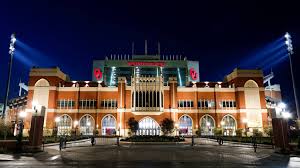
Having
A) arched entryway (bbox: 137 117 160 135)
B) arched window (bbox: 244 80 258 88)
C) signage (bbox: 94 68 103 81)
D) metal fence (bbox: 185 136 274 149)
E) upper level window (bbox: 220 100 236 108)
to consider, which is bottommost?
metal fence (bbox: 185 136 274 149)

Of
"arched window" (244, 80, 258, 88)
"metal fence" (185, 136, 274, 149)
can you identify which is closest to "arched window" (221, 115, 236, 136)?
"arched window" (244, 80, 258, 88)

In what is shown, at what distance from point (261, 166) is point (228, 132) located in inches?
2076

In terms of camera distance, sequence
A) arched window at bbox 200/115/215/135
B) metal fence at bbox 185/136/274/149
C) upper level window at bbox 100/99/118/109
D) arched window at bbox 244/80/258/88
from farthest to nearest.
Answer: arched window at bbox 244/80/258/88 < upper level window at bbox 100/99/118/109 < arched window at bbox 200/115/215/135 < metal fence at bbox 185/136/274/149

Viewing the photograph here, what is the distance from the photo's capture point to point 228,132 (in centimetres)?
6550

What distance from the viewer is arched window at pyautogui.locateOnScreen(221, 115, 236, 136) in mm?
65375

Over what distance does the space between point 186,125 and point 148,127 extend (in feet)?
32.4

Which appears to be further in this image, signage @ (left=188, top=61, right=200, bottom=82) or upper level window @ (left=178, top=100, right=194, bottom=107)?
signage @ (left=188, top=61, right=200, bottom=82)

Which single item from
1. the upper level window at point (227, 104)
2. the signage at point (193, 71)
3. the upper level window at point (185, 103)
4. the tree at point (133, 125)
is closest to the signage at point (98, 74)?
the signage at point (193, 71)

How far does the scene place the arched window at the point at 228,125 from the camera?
65.4 meters

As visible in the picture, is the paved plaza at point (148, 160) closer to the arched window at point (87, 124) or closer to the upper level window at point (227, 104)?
the arched window at point (87, 124)

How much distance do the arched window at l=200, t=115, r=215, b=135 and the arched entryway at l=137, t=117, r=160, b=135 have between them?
11572 millimetres

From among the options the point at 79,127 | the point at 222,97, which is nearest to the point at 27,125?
the point at 79,127

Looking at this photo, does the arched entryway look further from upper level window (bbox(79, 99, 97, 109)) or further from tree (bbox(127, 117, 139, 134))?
upper level window (bbox(79, 99, 97, 109))

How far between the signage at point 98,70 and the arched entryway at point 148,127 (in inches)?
1564
